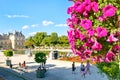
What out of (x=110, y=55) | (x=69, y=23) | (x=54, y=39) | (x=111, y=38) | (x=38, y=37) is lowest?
(x=110, y=55)

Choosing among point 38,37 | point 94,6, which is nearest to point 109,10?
point 94,6

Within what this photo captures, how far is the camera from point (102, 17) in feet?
15.2

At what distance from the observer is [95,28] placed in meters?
4.71

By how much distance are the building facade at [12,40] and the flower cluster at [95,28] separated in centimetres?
17508

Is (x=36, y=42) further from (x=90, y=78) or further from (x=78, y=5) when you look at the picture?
(x=78, y=5)

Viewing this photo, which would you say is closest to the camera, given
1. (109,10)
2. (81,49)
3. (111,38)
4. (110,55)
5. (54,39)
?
(109,10)

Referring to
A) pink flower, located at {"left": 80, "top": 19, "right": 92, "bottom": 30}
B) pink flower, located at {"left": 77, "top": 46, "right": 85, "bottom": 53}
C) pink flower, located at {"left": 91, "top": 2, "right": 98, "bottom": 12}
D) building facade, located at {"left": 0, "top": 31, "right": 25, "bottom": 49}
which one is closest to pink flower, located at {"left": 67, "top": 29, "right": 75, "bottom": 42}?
pink flower, located at {"left": 77, "top": 46, "right": 85, "bottom": 53}

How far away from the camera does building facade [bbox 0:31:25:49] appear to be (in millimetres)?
179625

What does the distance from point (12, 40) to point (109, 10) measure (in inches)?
7064

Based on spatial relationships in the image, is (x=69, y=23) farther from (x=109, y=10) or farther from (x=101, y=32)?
(x=109, y=10)

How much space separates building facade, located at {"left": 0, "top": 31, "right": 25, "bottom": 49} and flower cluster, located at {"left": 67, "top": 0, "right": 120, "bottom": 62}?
574ft

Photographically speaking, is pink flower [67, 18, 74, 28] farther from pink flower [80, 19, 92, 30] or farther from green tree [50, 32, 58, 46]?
green tree [50, 32, 58, 46]

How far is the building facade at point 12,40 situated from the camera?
589ft

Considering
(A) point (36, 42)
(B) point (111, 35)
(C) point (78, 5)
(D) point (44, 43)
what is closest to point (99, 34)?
(B) point (111, 35)
